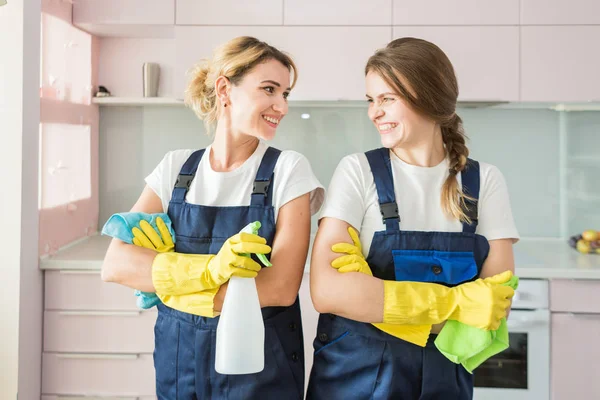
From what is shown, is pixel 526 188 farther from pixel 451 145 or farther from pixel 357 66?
pixel 451 145

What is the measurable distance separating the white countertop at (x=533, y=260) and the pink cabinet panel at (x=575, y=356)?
172 mm

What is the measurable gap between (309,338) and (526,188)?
1.33 m

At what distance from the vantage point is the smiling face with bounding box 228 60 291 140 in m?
1.37

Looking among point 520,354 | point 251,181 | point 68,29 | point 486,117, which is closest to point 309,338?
point 520,354

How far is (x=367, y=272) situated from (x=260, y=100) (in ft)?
1.48

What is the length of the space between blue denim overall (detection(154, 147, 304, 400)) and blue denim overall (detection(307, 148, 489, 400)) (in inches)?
3.7

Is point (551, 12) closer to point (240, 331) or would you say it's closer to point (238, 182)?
point (238, 182)

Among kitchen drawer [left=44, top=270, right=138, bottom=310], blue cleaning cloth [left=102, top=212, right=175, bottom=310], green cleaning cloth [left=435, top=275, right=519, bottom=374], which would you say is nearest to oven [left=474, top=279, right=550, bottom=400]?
green cleaning cloth [left=435, top=275, right=519, bottom=374]

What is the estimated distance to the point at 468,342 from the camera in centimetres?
118

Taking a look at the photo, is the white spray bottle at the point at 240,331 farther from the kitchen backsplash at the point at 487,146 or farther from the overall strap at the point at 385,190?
the kitchen backsplash at the point at 487,146

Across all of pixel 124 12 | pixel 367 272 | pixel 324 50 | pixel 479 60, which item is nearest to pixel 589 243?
pixel 479 60

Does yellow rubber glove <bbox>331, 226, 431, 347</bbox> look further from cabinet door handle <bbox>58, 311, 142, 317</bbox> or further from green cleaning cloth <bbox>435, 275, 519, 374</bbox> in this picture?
cabinet door handle <bbox>58, 311, 142, 317</bbox>

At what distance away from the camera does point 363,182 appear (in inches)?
51.3

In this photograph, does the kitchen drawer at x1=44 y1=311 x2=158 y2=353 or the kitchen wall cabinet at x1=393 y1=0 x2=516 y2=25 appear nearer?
the kitchen drawer at x1=44 y1=311 x2=158 y2=353
